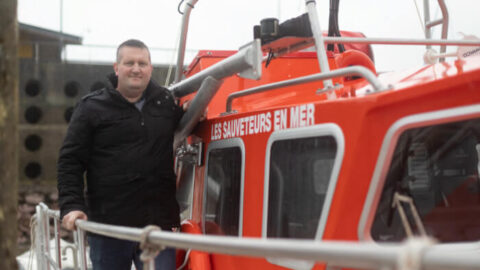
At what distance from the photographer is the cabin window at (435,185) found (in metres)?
2.23

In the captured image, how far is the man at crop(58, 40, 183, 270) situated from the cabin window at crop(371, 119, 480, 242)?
4.50ft

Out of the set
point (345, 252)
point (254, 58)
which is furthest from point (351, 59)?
point (345, 252)

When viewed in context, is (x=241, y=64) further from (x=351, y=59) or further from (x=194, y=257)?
(x=194, y=257)

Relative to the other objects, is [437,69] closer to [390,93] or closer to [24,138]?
[390,93]

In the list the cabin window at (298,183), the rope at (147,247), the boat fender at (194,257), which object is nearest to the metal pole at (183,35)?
the boat fender at (194,257)

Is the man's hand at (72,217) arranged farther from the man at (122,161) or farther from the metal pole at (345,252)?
the metal pole at (345,252)

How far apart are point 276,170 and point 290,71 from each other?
4.61ft

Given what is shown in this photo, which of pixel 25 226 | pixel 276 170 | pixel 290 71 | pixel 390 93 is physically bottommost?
pixel 25 226

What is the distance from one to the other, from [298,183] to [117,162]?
114 cm

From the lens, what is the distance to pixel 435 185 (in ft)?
8.05

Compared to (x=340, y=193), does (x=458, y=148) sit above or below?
above

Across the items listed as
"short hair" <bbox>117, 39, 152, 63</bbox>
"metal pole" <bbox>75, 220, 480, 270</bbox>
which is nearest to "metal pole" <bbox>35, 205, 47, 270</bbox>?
"short hair" <bbox>117, 39, 152, 63</bbox>

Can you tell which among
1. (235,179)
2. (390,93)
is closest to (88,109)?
(235,179)

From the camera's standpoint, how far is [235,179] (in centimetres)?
296
